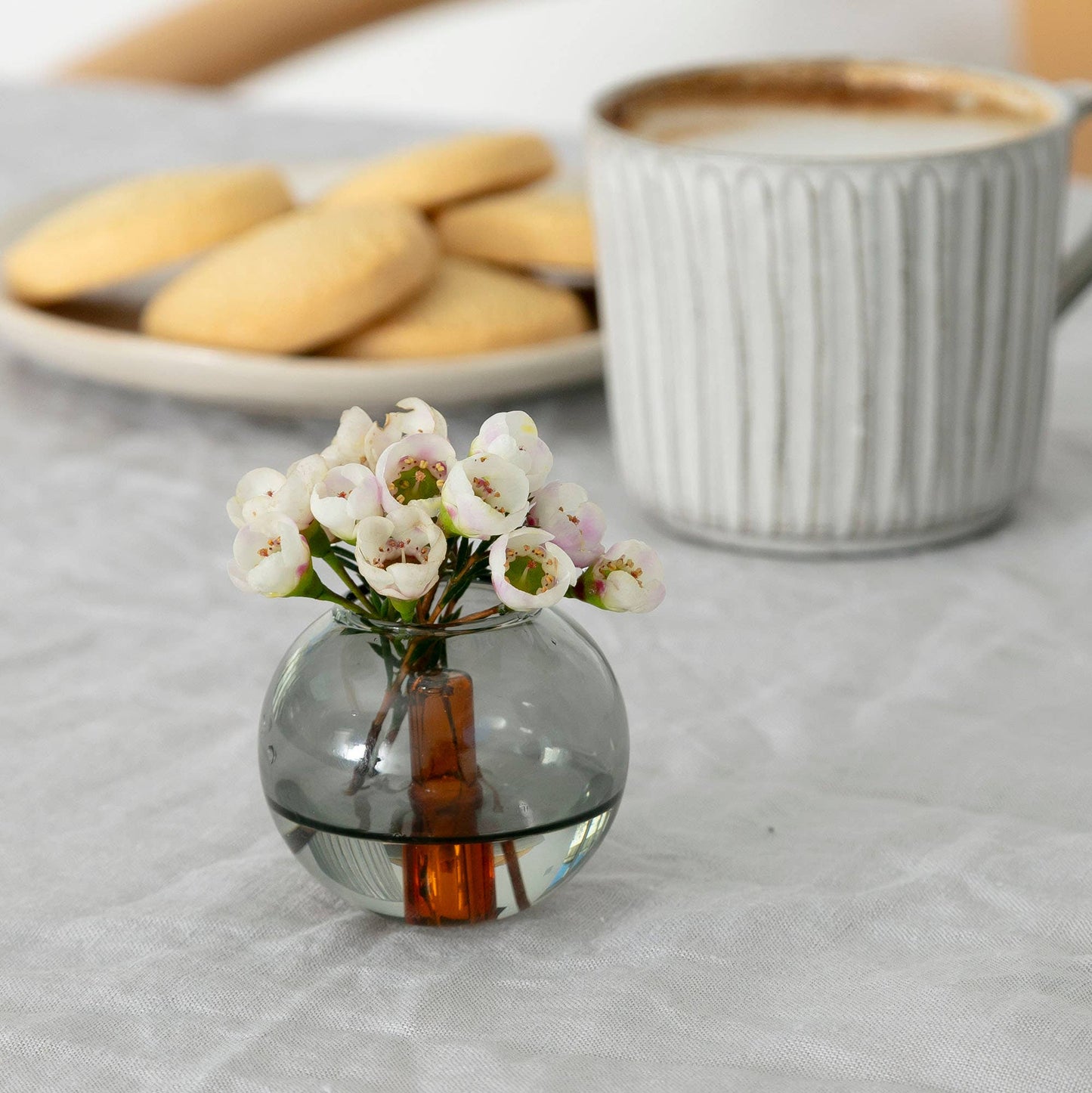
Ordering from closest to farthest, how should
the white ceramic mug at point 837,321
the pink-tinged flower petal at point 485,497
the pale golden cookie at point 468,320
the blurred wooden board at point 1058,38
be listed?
the pink-tinged flower petal at point 485,497
the white ceramic mug at point 837,321
the pale golden cookie at point 468,320
the blurred wooden board at point 1058,38

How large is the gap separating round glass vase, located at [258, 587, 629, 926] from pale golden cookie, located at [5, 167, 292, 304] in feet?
0.91

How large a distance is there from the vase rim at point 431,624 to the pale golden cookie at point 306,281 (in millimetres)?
234

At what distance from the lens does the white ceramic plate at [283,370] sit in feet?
1.64

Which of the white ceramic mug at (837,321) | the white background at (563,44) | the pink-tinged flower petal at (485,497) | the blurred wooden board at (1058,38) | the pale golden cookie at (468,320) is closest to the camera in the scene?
the pink-tinged flower petal at (485,497)

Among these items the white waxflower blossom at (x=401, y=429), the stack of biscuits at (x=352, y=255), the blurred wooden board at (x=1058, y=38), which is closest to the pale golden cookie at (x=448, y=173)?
the stack of biscuits at (x=352, y=255)

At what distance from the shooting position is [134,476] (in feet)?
1.70

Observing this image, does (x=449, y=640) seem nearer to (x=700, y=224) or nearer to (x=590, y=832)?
(x=590, y=832)

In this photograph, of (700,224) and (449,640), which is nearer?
(449,640)

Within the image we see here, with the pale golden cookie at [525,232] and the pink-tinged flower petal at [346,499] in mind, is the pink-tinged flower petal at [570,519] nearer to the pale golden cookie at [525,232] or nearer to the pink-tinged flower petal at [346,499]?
the pink-tinged flower petal at [346,499]

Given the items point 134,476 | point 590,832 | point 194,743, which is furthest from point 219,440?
point 590,832

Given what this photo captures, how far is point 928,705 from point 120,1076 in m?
0.21

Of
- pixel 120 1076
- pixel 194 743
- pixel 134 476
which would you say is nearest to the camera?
pixel 120 1076

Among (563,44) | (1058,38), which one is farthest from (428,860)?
(563,44)

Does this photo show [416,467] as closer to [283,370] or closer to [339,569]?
[339,569]
